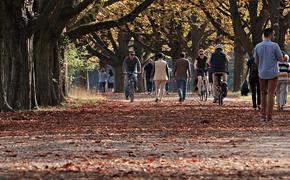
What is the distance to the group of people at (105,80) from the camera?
58562mm

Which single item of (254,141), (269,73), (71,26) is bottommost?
(254,141)

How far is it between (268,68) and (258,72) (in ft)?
3.24

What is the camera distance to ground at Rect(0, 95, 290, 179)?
9.09m

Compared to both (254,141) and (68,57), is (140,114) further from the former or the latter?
(68,57)

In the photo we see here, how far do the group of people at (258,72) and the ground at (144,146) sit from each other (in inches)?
30.1

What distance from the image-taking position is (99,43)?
2170 inches

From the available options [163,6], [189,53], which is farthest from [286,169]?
[189,53]

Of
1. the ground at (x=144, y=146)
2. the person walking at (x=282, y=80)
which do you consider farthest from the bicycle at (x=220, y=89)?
the ground at (x=144, y=146)

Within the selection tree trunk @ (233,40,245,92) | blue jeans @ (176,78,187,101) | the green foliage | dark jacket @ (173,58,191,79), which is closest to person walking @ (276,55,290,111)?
dark jacket @ (173,58,191,79)

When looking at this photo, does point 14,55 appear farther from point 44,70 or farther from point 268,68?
point 268,68

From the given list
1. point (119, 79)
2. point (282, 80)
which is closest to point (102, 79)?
point (119, 79)

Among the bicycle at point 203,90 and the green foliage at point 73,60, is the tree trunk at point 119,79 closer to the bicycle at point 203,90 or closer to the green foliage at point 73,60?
the green foliage at point 73,60

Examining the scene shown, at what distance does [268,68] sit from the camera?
17.2m

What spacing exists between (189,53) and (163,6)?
882 cm
